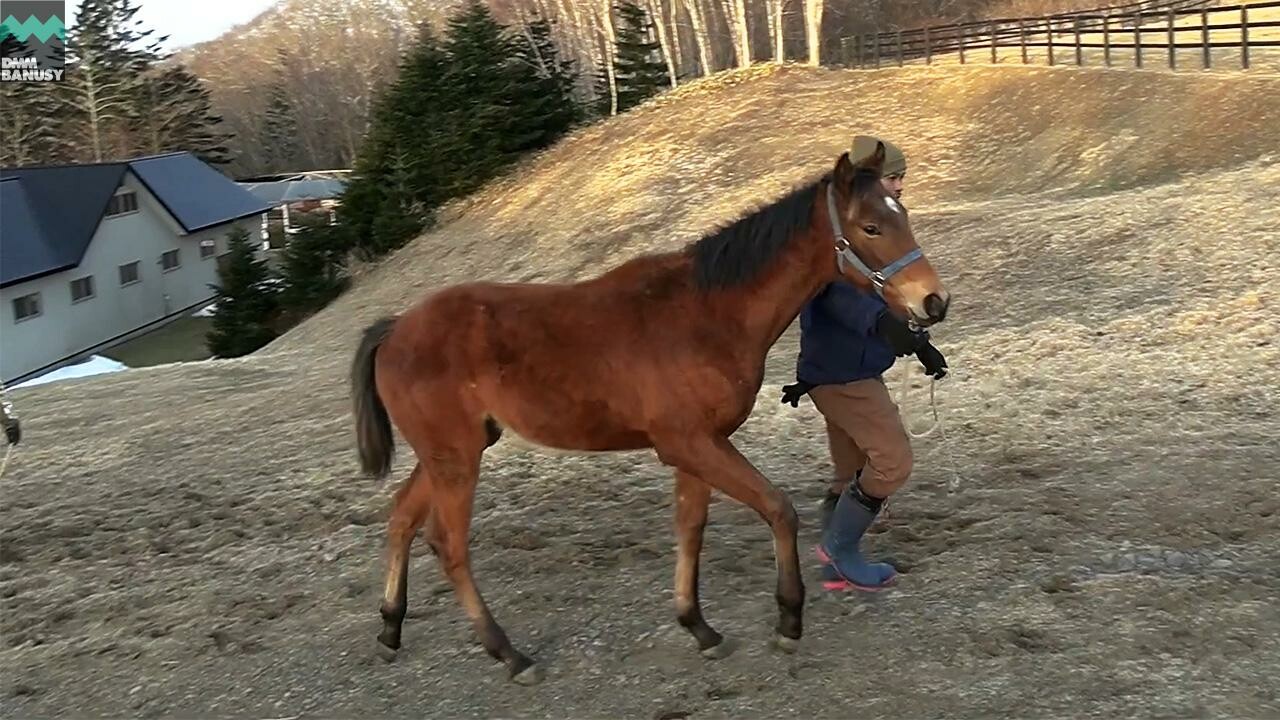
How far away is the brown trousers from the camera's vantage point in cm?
401

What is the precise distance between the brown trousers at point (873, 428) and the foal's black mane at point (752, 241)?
0.68 m

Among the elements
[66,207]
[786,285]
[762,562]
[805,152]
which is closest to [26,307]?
[66,207]

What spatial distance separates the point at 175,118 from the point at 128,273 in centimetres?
2494

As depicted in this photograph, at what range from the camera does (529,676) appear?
393cm

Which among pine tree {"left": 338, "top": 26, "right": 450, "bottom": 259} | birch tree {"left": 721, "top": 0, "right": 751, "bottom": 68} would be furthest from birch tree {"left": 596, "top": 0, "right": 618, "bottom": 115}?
pine tree {"left": 338, "top": 26, "right": 450, "bottom": 259}

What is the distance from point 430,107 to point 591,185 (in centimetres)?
587

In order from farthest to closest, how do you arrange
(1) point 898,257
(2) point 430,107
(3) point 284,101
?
1. (3) point 284,101
2. (2) point 430,107
3. (1) point 898,257

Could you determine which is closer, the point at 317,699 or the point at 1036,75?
the point at 317,699

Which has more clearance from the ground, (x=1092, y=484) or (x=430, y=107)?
(x=430, y=107)

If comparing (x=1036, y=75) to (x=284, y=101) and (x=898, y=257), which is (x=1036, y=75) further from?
(x=284, y=101)

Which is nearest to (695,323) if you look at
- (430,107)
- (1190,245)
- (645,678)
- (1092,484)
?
(645,678)

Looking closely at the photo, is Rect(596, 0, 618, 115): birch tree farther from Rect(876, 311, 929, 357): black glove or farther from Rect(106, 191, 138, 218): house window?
Rect(876, 311, 929, 357): black glove

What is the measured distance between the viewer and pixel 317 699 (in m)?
4.03

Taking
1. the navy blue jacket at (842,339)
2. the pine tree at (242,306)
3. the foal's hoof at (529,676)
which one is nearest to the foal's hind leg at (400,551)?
the foal's hoof at (529,676)
